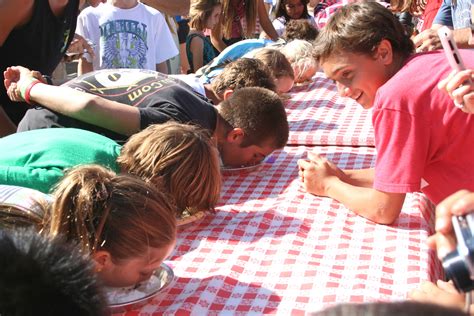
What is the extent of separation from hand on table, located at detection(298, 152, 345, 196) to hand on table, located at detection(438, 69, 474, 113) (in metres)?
0.66

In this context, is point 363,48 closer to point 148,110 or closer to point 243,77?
point 148,110

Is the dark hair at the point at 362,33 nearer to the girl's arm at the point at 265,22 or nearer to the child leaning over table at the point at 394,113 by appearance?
the child leaning over table at the point at 394,113

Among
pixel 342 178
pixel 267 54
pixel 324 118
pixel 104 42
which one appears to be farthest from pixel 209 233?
pixel 104 42

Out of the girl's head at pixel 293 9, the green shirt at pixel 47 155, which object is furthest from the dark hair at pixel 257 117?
the girl's head at pixel 293 9

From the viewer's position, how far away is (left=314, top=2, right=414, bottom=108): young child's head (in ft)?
6.77

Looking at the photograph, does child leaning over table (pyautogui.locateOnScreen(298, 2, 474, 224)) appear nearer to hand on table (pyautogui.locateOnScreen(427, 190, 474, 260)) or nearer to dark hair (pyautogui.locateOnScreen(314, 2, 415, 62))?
dark hair (pyautogui.locateOnScreen(314, 2, 415, 62))

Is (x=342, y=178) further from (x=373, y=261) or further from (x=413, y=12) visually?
(x=413, y=12)

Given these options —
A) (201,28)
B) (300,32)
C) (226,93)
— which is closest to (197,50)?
(201,28)

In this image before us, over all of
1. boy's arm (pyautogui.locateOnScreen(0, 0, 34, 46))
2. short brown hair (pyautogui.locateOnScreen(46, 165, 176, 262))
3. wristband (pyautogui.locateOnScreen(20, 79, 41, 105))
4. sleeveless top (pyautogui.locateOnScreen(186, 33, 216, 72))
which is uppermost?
boy's arm (pyautogui.locateOnScreen(0, 0, 34, 46))

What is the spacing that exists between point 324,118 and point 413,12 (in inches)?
88.9

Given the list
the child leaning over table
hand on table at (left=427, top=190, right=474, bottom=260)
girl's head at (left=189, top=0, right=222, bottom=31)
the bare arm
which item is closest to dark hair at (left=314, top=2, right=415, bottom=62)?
the child leaning over table

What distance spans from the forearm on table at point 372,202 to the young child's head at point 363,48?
1.07 feet

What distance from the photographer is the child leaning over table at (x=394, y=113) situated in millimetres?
1884

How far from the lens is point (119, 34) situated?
3988mm
